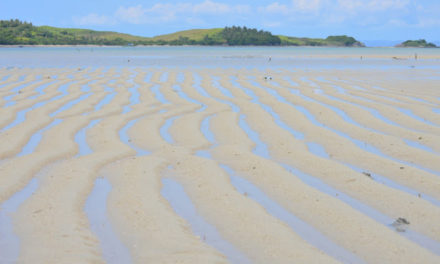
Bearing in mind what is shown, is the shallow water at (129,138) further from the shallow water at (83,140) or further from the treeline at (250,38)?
the treeline at (250,38)

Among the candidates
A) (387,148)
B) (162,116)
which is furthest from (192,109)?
(387,148)

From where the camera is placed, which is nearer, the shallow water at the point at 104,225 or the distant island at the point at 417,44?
the shallow water at the point at 104,225

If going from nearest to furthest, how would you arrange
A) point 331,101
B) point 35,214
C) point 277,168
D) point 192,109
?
point 35,214
point 277,168
point 192,109
point 331,101

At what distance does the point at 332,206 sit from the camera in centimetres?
520

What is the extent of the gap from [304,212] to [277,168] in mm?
1579

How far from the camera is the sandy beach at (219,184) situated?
13.9 feet

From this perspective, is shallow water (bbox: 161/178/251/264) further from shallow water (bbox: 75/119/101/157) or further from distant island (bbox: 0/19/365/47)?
distant island (bbox: 0/19/365/47)

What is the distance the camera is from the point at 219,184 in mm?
5957

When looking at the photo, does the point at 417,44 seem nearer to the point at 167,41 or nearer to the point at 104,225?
the point at 167,41

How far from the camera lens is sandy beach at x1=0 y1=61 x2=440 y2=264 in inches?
167

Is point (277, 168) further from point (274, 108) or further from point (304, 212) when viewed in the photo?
point (274, 108)

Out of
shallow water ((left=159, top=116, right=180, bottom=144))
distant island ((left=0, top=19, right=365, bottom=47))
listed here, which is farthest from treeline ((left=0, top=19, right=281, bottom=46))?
shallow water ((left=159, top=116, right=180, bottom=144))

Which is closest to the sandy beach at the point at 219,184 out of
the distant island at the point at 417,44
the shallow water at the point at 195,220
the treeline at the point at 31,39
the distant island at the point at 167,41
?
the shallow water at the point at 195,220


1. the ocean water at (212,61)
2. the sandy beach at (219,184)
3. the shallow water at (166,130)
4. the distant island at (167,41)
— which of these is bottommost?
the distant island at (167,41)
